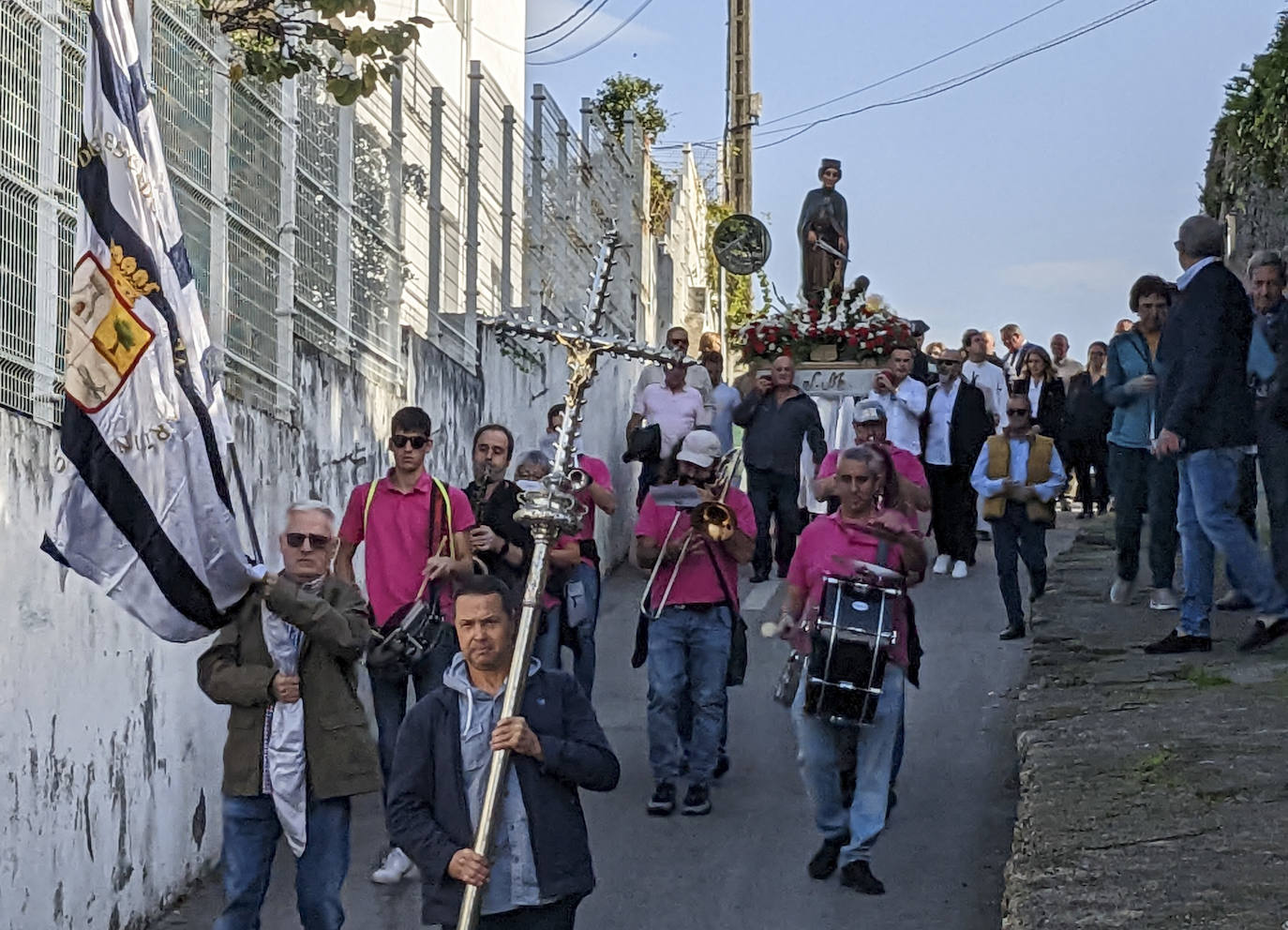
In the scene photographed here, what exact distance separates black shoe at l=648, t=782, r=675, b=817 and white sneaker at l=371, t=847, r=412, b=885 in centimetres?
134

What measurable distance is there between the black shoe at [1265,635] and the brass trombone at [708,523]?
2289 millimetres

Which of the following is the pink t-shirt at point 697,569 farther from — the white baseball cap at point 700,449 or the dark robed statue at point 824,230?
the dark robed statue at point 824,230

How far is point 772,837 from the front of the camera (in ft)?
31.9

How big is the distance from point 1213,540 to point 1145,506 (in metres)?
2.26

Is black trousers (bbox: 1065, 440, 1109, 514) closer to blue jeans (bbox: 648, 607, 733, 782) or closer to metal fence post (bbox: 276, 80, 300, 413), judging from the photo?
blue jeans (bbox: 648, 607, 733, 782)

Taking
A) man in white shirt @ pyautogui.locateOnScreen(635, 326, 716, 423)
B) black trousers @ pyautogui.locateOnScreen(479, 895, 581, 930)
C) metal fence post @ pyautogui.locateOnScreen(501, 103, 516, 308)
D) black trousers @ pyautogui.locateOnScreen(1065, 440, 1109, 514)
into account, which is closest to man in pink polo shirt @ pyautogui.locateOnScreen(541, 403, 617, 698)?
metal fence post @ pyautogui.locateOnScreen(501, 103, 516, 308)

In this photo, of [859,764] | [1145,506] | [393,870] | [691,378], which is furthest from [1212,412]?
[691,378]

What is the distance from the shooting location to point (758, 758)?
37.0 ft

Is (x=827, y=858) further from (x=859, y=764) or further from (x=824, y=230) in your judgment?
(x=824, y=230)

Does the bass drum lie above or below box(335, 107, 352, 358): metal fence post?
below

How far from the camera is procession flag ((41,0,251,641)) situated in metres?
6.14

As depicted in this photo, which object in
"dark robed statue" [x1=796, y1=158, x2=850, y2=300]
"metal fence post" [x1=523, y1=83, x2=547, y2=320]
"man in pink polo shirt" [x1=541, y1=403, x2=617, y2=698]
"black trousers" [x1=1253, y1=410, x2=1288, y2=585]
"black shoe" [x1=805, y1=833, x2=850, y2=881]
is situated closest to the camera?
"black trousers" [x1=1253, y1=410, x2=1288, y2=585]

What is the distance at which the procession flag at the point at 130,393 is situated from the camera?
20.2 feet

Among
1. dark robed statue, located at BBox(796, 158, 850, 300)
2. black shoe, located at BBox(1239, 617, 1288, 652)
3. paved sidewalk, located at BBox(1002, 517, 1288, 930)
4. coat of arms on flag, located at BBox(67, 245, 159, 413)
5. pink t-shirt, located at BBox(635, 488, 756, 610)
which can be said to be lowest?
paved sidewalk, located at BBox(1002, 517, 1288, 930)
